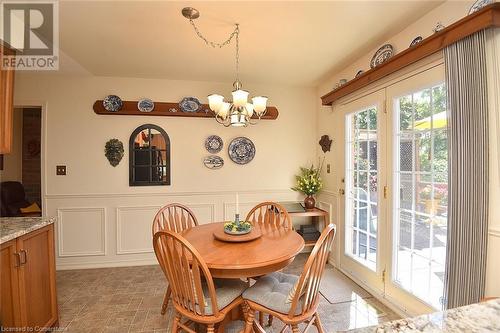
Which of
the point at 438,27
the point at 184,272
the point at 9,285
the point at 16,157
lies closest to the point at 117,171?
the point at 9,285

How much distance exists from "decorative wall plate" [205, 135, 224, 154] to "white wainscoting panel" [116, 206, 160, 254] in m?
1.09

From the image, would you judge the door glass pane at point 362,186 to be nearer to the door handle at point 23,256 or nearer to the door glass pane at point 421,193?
the door glass pane at point 421,193

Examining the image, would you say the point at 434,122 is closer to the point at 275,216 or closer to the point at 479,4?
the point at 479,4

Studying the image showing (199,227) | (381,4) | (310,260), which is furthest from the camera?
(199,227)

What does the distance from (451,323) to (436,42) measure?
5.91ft

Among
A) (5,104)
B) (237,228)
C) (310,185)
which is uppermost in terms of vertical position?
(5,104)

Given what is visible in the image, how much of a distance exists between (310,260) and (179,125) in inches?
105

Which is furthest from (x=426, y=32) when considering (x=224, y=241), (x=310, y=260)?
(x=224, y=241)

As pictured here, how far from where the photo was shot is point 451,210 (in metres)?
1.62

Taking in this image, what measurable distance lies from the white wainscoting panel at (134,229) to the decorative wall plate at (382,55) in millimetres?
3104

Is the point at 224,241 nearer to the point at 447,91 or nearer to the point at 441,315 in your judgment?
the point at 441,315

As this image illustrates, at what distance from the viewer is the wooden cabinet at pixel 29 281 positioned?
1524 millimetres

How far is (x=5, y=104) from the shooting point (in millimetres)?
1750

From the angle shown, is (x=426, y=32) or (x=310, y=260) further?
(x=426, y=32)
